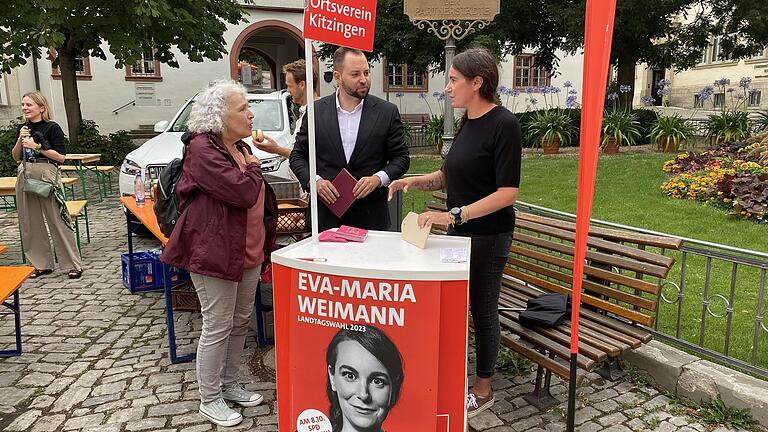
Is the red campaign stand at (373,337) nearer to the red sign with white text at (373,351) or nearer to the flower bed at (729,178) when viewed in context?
the red sign with white text at (373,351)

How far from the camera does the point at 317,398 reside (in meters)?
2.59

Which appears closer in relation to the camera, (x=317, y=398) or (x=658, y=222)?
(x=317, y=398)

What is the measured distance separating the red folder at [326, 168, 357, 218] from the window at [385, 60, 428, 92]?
24974mm

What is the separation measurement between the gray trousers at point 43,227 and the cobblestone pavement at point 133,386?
842 mm

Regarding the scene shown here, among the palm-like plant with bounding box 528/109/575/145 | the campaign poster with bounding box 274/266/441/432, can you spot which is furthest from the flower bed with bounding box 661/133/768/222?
the campaign poster with bounding box 274/266/441/432

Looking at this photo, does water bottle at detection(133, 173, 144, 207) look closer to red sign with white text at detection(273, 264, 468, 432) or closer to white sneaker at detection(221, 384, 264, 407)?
white sneaker at detection(221, 384, 264, 407)

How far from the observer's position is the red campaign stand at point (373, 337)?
2.39 metres

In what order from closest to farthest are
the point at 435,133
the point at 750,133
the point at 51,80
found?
the point at 750,133 < the point at 435,133 < the point at 51,80

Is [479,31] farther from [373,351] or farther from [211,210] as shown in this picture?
[373,351]

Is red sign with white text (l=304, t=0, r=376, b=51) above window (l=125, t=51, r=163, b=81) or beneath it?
beneath

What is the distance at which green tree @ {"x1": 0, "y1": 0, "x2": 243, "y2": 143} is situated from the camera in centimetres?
1074

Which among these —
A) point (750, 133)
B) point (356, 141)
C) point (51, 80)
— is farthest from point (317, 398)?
point (51, 80)

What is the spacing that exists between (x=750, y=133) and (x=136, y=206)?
12.8 meters

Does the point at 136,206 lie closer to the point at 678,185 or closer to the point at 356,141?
the point at 356,141
